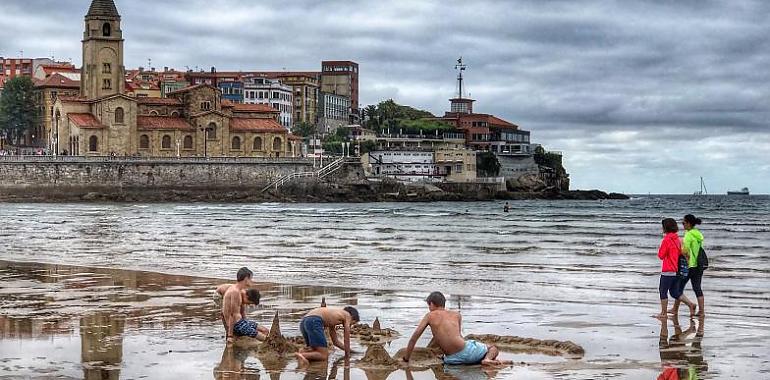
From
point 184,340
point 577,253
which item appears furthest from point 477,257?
point 184,340

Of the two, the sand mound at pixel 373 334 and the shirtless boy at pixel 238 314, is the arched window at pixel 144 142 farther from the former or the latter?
the shirtless boy at pixel 238 314

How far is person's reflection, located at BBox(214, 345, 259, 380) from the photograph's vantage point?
12.9 m

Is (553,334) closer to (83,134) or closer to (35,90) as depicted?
(83,134)

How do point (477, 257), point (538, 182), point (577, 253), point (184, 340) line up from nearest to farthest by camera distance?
point (184, 340) < point (477, 257) < point (577, 253) < point (538, 182)

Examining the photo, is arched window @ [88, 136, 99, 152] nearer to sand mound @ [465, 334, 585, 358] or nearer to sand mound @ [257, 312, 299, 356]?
sand mound @ [465, 334, 585, 358]

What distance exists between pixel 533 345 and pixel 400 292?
7.92 meters

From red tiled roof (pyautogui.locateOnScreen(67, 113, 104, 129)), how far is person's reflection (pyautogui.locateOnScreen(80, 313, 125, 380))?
3932 inches

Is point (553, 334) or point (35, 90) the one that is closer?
point (553, 334)

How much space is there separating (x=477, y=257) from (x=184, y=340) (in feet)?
67.4

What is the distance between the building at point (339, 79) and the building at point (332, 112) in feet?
9.38

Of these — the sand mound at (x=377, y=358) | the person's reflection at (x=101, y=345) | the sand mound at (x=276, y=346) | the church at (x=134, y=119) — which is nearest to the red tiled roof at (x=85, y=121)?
the church at (x=134, y=119)

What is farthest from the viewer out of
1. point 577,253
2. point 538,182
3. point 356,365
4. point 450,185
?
point 538,182

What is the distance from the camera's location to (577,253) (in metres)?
37.3

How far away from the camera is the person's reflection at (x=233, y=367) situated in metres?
12.9
